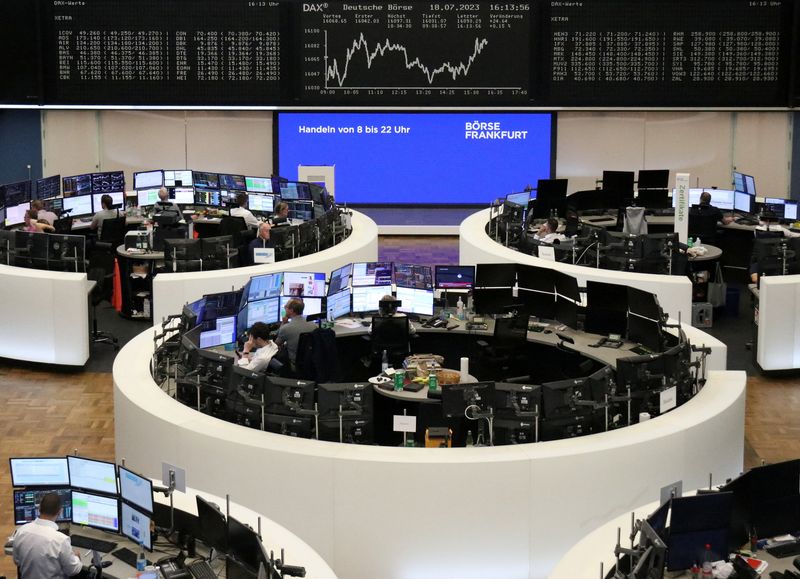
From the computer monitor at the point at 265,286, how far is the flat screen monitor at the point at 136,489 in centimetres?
377

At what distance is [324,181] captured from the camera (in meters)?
18.6

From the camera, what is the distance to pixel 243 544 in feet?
21.4

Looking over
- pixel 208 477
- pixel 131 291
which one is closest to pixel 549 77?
pixel 131 291

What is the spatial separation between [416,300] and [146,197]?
23.7 ft

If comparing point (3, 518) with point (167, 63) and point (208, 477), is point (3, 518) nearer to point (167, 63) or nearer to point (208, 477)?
point (208, 477)

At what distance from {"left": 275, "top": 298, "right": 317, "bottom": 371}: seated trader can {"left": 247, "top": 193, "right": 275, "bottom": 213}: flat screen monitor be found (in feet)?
22.4

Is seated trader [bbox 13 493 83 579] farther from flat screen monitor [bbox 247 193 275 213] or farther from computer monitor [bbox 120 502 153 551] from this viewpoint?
flat screen monitor [bbox 247 193 275 213]

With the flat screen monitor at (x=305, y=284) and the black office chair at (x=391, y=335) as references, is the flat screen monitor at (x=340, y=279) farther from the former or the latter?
the black office chair at (x=391, y=335)

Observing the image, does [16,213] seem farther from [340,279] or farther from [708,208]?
[708,208]

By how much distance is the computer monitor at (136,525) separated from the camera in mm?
7113

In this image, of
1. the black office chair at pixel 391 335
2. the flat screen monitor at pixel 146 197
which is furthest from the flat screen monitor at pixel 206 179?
the black office chair at pixel 391 335

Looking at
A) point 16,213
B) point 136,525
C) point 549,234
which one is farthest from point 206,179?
point 136,525

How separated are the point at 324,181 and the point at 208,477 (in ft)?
34.9

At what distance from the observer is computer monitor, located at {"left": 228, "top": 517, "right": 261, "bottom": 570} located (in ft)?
20.8
